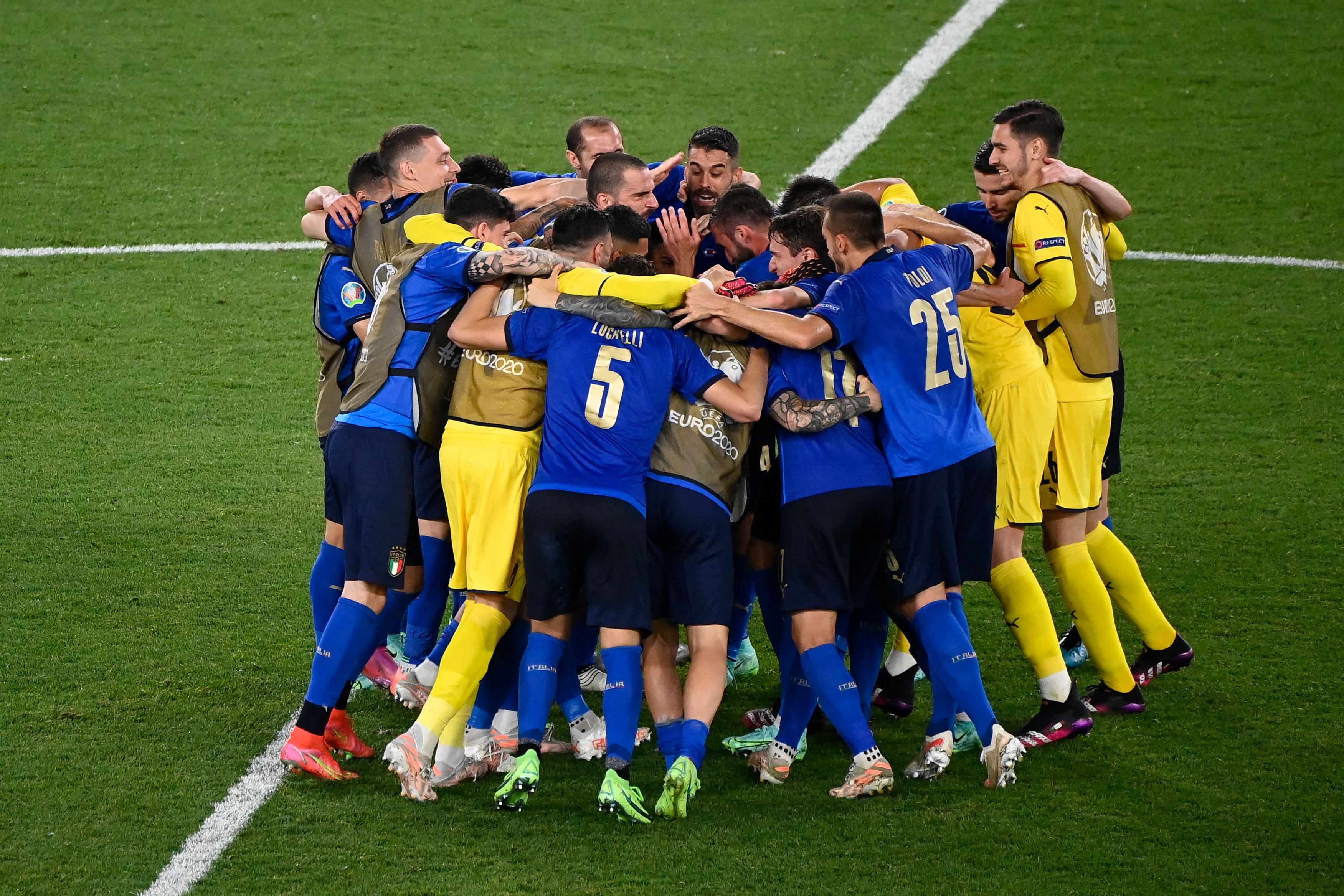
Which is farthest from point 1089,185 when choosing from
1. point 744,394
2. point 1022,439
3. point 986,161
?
point 744,394

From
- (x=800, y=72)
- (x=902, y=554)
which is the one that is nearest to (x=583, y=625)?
(x=902, y=554)

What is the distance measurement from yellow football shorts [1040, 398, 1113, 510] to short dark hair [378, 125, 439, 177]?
2.75 metres

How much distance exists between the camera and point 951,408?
16.6 feet

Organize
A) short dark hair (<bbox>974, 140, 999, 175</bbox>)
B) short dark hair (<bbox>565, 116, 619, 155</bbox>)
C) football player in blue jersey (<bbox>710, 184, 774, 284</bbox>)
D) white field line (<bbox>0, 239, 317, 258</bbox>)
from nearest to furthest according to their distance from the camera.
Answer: football player in blue jersey (<bbox>710, 184, 774, 284</bbox>)
short dark hair (<bbox>974, 140, 999, 175</bbox>)
short dark hair (<bbox>565, 116, 619, 155</bbox>)
white field line (<bbox>0, 239, 317, 258</bbox>)

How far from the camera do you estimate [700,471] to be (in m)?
4.95

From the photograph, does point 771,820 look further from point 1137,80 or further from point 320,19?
point 320,19

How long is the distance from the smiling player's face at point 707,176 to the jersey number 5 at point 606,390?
1.77 m

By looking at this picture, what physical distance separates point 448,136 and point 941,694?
360 inches

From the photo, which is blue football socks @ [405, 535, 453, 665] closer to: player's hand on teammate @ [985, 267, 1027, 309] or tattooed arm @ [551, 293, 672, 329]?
tattooed arm @ [551, 293, 672, 329]

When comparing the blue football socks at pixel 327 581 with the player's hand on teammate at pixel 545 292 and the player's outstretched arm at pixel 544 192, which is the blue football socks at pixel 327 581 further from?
the player's outstretched arm at pixel 544 192

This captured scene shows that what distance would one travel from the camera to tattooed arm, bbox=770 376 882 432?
4.88 m

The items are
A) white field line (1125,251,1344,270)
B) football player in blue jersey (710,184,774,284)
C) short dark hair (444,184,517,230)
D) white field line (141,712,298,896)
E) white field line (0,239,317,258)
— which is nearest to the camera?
white field line (141,712,298,896)

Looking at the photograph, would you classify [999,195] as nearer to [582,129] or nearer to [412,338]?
[582,129]

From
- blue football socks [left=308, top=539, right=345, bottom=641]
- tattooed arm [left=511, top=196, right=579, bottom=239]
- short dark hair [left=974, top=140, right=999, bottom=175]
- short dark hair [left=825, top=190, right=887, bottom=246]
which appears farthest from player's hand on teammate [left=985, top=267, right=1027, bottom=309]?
blue football socks [left=308, top=539, right=345, bottom=641]
